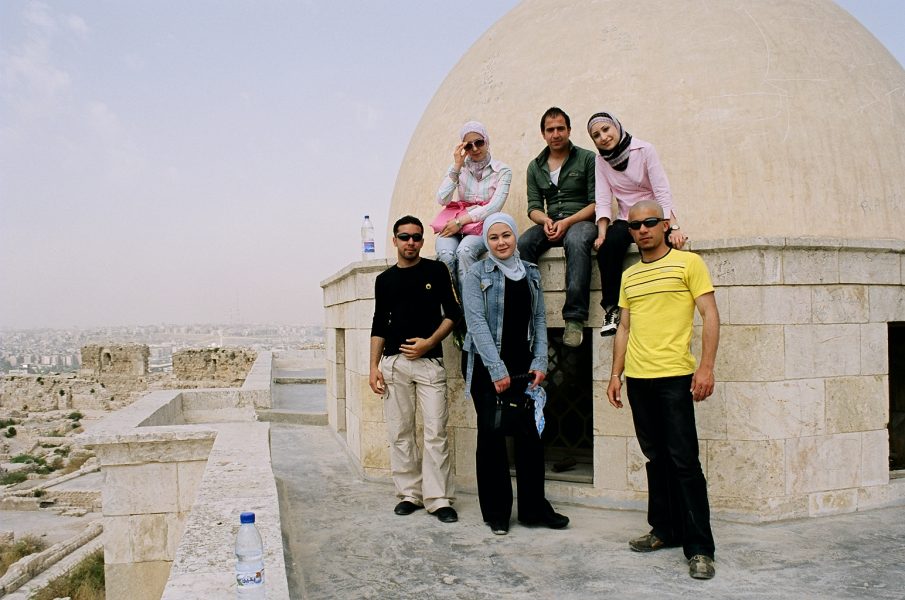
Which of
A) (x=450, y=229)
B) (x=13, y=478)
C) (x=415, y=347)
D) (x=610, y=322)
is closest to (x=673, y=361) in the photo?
(x=610, y=322)

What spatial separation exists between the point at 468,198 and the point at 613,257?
1.16m

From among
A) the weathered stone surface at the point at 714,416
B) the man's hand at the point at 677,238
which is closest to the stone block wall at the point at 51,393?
the weathered stone surface at the point at 714,416

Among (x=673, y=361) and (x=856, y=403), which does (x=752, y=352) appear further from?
(x=673, y=361)

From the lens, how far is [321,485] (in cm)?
612

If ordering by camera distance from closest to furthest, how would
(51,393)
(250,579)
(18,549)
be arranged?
(250,579), (18,549), (51,393)

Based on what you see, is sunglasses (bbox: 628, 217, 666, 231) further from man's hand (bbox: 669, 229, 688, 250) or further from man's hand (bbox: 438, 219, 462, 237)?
man's hand (bbox: 438, 219, 462, 237)

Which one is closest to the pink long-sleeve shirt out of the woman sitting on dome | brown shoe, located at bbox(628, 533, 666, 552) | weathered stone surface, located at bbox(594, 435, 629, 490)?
the woman sitting on dome

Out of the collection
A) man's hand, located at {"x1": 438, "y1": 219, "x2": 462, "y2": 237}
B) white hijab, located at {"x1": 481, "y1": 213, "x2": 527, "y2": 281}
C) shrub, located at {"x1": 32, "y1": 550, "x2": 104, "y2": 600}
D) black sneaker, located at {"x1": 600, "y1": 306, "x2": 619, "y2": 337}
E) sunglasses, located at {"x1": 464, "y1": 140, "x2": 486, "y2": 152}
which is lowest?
shrub, located at {"x1": 32, "y1": 550, "x2": 104, "y2": 600}

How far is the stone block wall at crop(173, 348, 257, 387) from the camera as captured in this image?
24656 mm

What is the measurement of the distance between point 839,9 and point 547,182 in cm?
437

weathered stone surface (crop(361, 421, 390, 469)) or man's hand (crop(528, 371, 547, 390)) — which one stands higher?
man's hand (crop(528, 371, 547, 390))

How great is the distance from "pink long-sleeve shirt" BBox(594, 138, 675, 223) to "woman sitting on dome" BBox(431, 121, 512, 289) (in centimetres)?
66

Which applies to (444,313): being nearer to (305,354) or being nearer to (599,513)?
(599,513)

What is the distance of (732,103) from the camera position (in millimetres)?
6008
